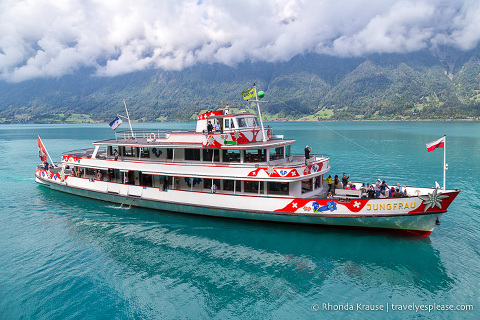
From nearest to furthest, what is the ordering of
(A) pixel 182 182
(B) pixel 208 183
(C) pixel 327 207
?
(C) pixel 327 207
(B) pixel 208 183
(A) pixel 182 182

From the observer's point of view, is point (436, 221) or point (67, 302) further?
point (436, 221)

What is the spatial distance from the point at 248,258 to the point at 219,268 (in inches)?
73.4

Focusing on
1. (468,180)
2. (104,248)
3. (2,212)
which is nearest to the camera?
(104,248)

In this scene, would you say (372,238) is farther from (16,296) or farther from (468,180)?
(468,180)

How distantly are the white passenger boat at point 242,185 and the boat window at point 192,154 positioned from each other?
0.08 m

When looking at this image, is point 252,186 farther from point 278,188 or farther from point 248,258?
point 248,258

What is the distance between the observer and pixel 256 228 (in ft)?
67.9

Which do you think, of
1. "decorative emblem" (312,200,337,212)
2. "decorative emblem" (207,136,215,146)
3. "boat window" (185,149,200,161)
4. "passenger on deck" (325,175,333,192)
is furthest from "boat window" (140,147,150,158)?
"passenger on deck" (325,175,333,192)

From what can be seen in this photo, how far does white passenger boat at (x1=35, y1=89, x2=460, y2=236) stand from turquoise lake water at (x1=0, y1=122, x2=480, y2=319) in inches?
49.3

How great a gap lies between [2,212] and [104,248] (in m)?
13.7

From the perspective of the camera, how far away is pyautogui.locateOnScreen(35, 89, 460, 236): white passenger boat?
18.1m

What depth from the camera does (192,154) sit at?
2256 centimetres

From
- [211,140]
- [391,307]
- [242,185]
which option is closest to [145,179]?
[211,140]

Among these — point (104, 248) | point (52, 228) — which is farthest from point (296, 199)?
point (52, 228)
